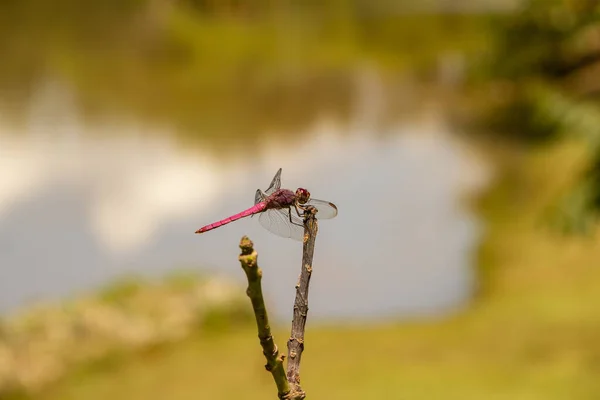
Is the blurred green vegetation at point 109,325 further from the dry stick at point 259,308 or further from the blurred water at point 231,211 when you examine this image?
the dry stick at point 259,308

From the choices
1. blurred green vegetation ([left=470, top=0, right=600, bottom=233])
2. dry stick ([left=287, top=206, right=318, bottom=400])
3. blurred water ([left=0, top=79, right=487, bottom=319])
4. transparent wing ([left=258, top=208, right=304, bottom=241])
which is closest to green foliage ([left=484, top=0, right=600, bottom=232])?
blurred green vegetation ([left=470, top=0, right=600, bottom=233])

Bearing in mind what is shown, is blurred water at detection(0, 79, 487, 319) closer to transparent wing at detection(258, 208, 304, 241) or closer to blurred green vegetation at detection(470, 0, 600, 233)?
blurred green vegetation at detection(470, 0, 600, 233)

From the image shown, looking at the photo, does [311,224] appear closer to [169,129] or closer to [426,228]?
[426,228]

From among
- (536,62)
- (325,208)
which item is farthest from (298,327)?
(536,62)

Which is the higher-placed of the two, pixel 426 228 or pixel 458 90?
pixel 458 90

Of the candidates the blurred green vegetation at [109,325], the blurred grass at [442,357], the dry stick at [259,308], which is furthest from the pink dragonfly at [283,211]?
the blurred green vegetation at [109,325]

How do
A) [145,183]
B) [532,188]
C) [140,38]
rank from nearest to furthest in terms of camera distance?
[532,188] < [145,183] < [140,38]

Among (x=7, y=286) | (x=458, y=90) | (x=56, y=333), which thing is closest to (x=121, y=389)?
(x=56, y=333)
